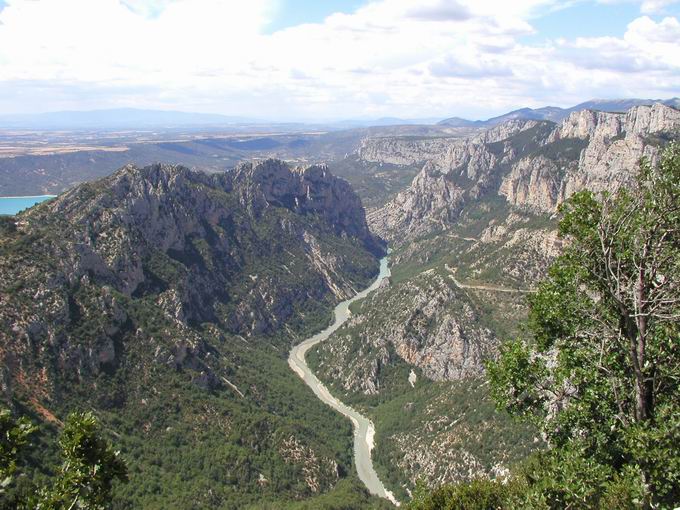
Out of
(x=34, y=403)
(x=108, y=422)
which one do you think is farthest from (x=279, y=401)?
(x=34, y=403)

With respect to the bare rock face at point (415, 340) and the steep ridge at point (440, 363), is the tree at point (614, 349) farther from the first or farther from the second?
the bare rock face at point (415, 340)

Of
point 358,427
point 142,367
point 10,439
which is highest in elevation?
point 10,439

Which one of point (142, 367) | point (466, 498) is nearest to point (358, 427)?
point (142, 367)

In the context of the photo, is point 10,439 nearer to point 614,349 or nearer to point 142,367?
point 614,349

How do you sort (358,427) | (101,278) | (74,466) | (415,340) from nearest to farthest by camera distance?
(74,466), (101,278), (358,427), (415,340)

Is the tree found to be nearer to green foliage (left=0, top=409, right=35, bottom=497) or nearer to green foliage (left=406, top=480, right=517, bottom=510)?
green foliage (left=406, top=480, right=517, bottom=510)

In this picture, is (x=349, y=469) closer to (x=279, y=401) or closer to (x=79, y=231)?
(x=279, y=401)
